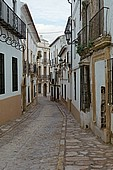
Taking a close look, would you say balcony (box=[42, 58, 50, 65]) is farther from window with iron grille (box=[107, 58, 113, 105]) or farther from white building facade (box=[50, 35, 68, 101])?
window with iron grille (box=[107, 58, 113, 105])

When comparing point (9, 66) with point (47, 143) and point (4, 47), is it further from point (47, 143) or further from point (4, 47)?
point (47, 143)

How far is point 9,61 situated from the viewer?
15.6 metres

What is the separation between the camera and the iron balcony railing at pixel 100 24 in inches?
349

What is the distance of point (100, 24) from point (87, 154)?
3856 millimetres

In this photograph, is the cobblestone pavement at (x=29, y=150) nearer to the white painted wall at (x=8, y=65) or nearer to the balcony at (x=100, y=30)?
the balcony at (x=100, y=30)

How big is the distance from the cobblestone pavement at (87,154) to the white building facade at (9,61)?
500 centimetres

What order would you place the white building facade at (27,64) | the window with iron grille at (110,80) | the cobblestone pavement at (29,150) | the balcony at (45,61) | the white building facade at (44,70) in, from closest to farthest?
the cobblestone pavement at (29,150) → the window with iron grille at (110,80) → the white building facade at (27,64) → the white building facade at (44,70) → the balcony at (45,61)

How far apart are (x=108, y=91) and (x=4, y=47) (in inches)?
278

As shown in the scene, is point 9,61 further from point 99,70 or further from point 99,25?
point 99,25

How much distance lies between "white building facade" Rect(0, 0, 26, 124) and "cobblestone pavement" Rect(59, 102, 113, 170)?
5003 millimetres

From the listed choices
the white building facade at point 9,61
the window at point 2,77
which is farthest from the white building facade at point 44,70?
the window at point 2,77

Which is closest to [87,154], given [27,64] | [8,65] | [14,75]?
[8,65]

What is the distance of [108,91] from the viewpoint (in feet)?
27.7

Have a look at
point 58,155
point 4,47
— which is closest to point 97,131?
point 58,155
